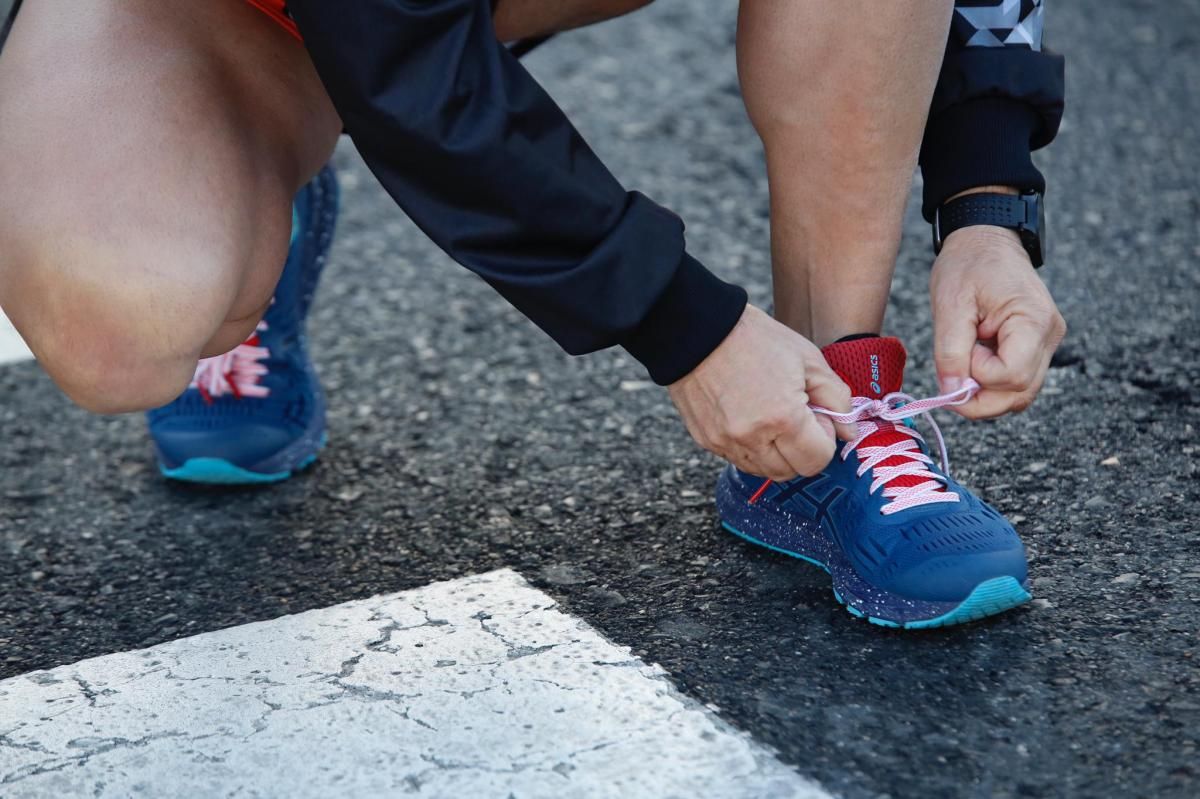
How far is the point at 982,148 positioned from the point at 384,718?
33.5 inches

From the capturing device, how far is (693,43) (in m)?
3.75

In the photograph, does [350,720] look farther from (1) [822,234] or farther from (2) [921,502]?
(1) [822,234]

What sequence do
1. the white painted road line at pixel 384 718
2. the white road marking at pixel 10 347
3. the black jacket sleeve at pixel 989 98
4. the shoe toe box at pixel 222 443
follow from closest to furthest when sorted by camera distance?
the white painted road line at pixel 384 718
the black jacket sleeve at pixel 989 98
the shoe toe box at pixel 222 443
the white road marking at pixel 10 347

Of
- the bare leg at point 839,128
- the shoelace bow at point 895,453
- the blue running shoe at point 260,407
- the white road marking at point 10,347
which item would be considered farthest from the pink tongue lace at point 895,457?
the white road marking at point 10,347

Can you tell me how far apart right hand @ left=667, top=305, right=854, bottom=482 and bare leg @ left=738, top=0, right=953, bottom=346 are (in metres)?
0.20

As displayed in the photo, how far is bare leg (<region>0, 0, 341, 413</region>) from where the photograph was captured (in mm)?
1331

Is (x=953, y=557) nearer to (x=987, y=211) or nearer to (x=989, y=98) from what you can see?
(x=987, y=211)

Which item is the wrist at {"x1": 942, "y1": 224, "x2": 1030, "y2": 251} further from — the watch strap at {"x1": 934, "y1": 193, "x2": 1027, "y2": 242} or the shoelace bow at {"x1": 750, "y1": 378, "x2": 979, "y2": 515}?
the shoelace bow at {"x1": 750, "y1": 378, "x2": 979, "y2": 515}

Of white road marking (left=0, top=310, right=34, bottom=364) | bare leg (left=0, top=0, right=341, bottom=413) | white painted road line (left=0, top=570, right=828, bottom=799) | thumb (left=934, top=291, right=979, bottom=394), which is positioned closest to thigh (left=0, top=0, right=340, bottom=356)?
bare leg (left=0, top=0, right=341, bottom=413)

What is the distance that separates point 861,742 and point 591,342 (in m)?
0.42

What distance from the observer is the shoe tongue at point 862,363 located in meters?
1.43

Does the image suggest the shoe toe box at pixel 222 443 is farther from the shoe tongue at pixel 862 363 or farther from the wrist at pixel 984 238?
the wrist at pixel 984 238

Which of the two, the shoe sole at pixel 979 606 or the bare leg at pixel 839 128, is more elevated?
the bare leg at pixel 839 128

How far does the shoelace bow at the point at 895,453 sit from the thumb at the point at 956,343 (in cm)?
4
